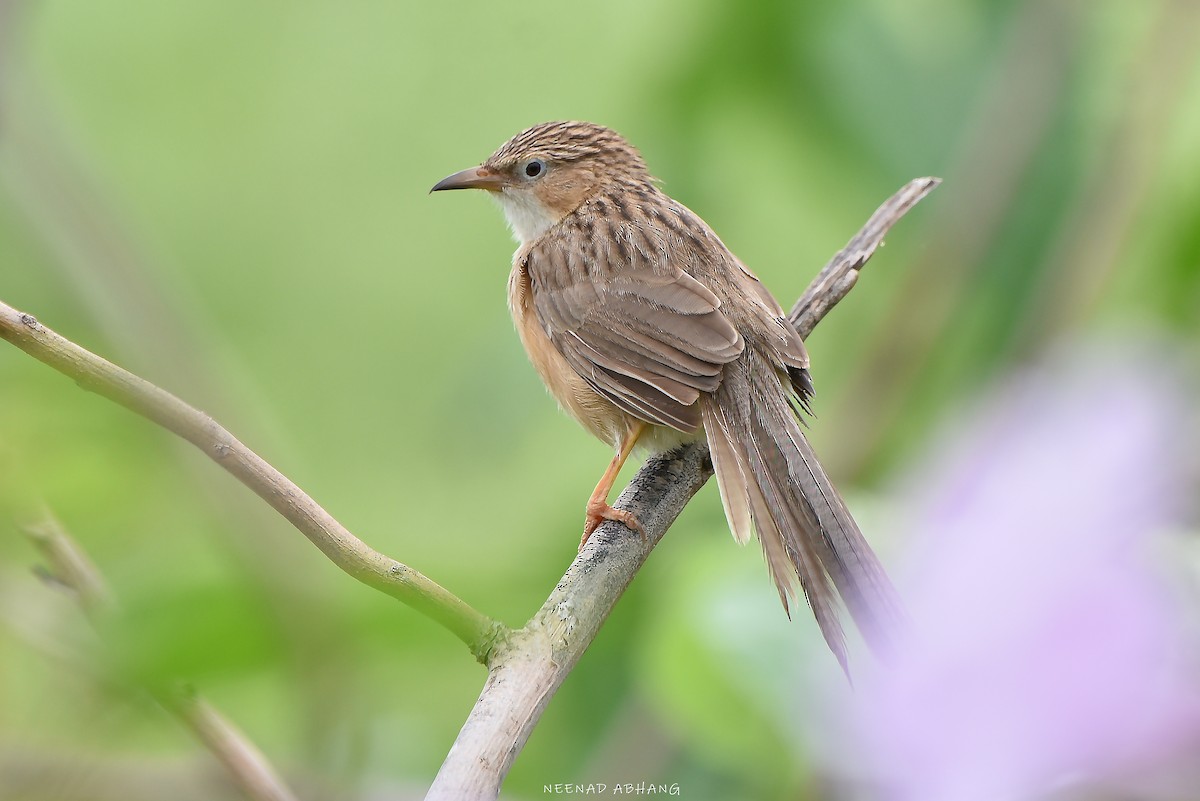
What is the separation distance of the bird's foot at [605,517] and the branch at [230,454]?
0.94m

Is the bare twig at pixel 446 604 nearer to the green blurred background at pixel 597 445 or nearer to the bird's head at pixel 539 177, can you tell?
the green blurred background at pixel 597 445

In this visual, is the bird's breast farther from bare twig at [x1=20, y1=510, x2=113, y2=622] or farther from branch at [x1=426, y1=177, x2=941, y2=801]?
bare twig at [x1=20, y1=510, x2=113, y2=622]

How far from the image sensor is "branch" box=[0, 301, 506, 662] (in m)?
1.94

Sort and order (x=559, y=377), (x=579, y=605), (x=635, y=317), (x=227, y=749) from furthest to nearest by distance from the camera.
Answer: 1. (x=559, y=377)
2. (x=635, y=317)
3. (x=579, y=605)
4. (x=227, y=749)

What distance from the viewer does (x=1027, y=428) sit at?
279cm

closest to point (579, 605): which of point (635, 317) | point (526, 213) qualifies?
point (635, 317)

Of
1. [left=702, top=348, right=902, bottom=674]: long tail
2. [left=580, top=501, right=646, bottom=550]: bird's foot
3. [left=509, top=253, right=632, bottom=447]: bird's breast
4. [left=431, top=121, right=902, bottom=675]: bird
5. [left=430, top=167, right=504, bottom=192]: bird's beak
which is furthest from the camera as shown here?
[left=430, top=167, right=504, bottom=192]: bird's beak

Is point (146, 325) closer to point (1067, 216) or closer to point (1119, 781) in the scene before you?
point (1119, 781)

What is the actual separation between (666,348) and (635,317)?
21cm

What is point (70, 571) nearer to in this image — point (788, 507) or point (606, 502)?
point (606, 502)

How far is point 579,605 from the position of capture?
8.18 ft

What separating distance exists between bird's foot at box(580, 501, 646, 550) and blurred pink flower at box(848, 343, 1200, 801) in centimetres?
62

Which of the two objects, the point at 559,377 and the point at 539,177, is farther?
the point at 539,177

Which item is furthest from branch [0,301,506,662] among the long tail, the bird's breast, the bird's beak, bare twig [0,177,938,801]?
the bird's beak
